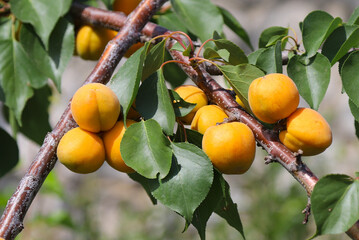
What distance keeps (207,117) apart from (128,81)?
0.34 feet

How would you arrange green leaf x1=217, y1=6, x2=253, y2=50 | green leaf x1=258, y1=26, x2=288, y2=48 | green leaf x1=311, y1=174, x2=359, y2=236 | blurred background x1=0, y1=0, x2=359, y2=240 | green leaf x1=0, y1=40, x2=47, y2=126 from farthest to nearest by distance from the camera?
blurred background x1=0, y1=0, x2=359, y2=240 → green leaf x1=217, y1=6, x2=253, y2=50 → green leaf x1=0, y1=40, x2=47, y2=126 → green leaf x1=258, y1=26, x2=288, y2=48 → green leaf x1=311, y1=174, x2=359, y2=236

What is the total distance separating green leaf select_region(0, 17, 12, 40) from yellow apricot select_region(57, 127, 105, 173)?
1.35ft

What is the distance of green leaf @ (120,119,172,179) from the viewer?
0.53 m

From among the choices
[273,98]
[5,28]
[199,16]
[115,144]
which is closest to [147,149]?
[115,144]

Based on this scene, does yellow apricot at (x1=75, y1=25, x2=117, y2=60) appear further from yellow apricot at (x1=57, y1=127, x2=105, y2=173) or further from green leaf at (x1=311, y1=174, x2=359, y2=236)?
green leaf at (x1=311, y1=174, x2=359, y2=236)

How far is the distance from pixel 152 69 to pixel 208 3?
0.31 m

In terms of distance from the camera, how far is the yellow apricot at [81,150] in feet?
1.84

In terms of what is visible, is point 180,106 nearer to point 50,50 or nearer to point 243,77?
point 243,77

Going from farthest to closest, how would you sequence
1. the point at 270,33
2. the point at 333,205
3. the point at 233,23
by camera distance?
the point at 233,23, the point at 270,33, the point at 333,205

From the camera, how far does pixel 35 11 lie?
86 cm

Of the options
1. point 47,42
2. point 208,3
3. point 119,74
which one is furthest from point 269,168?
point 119,74

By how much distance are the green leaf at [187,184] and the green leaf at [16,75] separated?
0.45 metres

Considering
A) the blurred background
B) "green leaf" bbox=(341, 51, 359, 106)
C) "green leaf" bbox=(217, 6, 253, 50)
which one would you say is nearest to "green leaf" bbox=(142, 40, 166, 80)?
"green leaf" bbox=(341, 51, 359, 106)

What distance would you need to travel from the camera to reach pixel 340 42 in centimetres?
66
